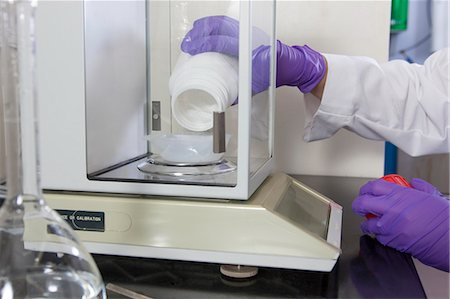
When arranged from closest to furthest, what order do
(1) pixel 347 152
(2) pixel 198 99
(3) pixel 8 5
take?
(3) pixel 8 5, (2) pixel 198 99, (1) pixel 347 152

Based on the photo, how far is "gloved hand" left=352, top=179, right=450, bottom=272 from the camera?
820 millimetres

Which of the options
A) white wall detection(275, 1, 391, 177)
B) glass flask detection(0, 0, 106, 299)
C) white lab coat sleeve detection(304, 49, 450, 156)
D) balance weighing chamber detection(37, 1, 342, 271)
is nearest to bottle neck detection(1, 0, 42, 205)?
glass flask detection(0, 0, 106, 299)

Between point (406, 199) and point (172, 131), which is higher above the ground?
point (172, 131)

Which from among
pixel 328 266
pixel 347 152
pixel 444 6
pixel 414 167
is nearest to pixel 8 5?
pixel 328 266

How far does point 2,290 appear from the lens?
41cm

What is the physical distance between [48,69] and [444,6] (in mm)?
1898

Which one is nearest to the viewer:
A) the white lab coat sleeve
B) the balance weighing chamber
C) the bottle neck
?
the bottle neck

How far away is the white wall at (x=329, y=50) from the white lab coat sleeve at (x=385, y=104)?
0.43 feet

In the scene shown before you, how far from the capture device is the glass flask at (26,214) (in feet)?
1.27

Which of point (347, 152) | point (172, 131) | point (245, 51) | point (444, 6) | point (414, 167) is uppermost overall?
point (444, 6)

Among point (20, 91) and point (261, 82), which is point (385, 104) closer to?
point (261, 82)

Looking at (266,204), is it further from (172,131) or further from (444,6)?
(444,6)

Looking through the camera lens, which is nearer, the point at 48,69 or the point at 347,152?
the point at 48,69

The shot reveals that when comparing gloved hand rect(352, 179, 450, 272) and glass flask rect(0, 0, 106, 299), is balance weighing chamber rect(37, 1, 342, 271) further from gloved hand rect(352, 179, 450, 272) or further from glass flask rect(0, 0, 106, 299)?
glass flask rect(0, 0, 106, 299)
